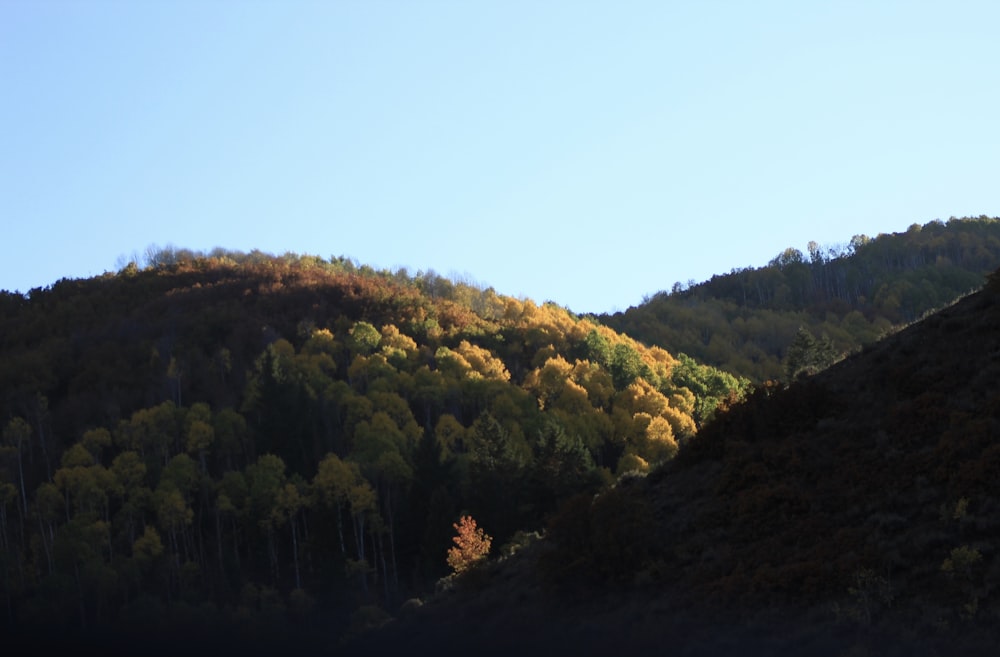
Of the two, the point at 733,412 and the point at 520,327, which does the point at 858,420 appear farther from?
the point at 520,327

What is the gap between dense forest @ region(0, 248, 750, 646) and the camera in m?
79.8

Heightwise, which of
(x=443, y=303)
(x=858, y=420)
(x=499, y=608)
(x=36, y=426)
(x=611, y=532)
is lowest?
(x=499, y=608)

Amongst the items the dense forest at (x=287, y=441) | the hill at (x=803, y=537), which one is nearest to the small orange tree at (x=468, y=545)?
the dense forest at (x=287, y=441)

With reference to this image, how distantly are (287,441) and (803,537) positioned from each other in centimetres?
8167

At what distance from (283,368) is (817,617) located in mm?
108244

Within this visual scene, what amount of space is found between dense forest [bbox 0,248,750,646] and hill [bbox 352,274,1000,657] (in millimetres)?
7696

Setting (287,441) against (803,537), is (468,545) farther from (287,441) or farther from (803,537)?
(287,441)

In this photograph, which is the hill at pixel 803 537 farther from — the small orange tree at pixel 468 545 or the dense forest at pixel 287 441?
the small orange tree at pixel 468 545

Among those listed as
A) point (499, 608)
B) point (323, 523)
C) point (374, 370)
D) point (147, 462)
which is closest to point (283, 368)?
point (374, 370)

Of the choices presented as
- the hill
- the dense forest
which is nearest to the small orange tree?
the dense forest

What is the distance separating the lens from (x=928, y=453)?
3175cm

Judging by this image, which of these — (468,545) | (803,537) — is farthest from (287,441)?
(803,537)

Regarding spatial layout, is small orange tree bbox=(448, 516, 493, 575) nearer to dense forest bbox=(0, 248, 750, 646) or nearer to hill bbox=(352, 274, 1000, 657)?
dense forest bbox=(0, 248, 750, 646)

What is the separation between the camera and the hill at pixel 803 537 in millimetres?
25703
